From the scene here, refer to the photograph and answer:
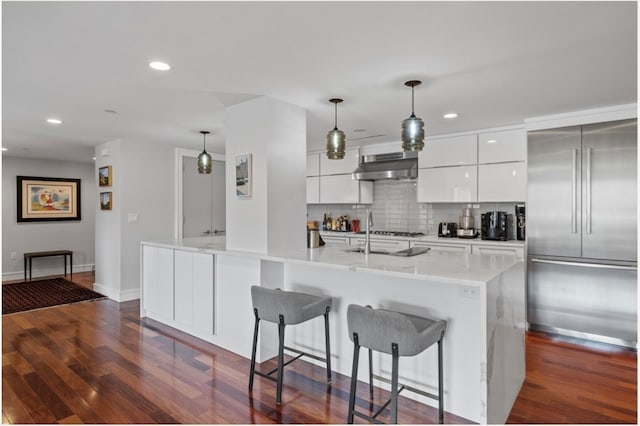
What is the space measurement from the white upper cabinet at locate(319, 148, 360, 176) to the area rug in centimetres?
367

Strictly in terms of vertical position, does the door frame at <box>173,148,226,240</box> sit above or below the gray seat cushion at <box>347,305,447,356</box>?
above

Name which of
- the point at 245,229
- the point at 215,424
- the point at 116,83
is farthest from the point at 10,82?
the point at 215,424

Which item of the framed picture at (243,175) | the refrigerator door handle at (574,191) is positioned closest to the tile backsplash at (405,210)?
the refrigerator door handle at (574,191)

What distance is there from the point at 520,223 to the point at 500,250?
1.64 ft

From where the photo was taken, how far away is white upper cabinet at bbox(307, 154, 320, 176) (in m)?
6.01

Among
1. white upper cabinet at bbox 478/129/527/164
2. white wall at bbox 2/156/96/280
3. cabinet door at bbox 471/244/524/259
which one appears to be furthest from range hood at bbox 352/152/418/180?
white wall at bbox 2/156/96/280

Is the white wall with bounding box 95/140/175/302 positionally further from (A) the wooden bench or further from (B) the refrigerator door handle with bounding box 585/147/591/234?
(B) the refrigerator door handle with bounding box 585/147/591/234

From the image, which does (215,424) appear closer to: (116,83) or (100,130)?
(116,83)

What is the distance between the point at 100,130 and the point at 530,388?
197 inches

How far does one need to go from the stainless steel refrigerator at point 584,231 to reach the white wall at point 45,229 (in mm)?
7622

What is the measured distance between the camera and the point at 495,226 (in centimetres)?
439

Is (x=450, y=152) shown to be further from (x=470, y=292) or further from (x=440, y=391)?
(x=440, y=391)

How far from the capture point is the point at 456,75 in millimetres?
A: 2717

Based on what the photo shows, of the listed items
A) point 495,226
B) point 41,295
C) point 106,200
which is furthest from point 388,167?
point 41,295
